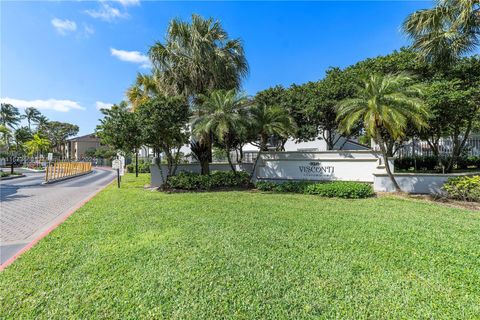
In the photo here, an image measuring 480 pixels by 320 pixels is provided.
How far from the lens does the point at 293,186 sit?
12102mm

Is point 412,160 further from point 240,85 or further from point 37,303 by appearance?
point 37,303

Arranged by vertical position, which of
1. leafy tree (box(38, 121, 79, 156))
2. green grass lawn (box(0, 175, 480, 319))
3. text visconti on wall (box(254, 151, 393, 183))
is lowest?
green grass lawn (box(0, 175, 480, 319))

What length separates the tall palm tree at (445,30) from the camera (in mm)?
9250

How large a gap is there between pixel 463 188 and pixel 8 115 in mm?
75406

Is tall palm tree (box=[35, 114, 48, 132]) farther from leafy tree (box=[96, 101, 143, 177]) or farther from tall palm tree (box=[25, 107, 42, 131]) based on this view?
leafy tree (box=[96, 101, 143, 177])

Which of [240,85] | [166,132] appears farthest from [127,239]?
[240,85]

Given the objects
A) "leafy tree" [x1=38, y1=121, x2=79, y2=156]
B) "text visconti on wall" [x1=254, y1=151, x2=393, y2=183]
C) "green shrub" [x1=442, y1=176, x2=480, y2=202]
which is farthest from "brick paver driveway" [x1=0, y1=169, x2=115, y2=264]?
"leafy tree" [x1=38, y1=121, x2=79, y2=156]

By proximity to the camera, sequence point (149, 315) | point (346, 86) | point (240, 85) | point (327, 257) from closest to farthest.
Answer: point (149, 315)
point (327, 257)
point (346, 86)
point (240, 85)

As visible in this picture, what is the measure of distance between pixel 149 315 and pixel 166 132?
33.9ft

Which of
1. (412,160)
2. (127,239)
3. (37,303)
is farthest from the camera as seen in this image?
(412,160)

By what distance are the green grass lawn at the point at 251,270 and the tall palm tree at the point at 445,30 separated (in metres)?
7.31

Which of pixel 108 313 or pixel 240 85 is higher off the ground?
pixel 240 85

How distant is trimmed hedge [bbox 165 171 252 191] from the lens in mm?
13021

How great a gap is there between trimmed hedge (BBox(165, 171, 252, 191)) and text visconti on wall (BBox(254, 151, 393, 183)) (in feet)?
4.50
